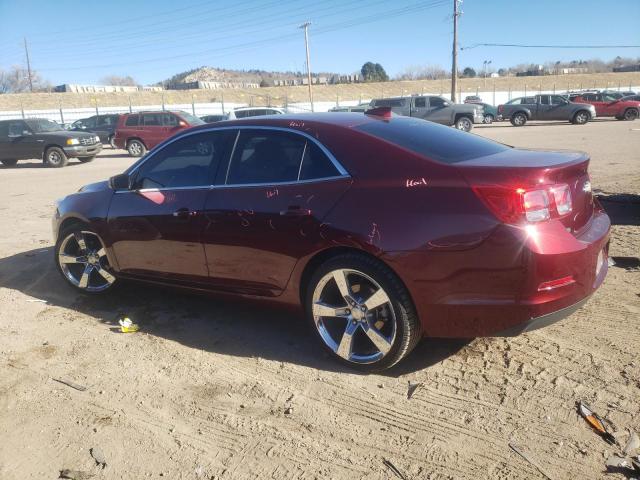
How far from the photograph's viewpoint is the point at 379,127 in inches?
145

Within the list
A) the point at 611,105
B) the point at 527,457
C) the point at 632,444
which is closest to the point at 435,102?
the point at 611,105

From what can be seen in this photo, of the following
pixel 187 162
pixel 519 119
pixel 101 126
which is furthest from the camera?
pixel 519 119

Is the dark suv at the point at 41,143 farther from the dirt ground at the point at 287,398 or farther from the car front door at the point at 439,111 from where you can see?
the car front door at the point at 439,111

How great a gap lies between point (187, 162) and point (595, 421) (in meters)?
3.26

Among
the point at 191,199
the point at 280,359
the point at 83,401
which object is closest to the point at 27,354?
the point at 83,401

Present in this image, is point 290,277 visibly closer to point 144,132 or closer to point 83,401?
point 83,401

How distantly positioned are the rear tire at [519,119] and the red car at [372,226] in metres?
30.1

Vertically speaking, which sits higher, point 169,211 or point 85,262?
point 169,211

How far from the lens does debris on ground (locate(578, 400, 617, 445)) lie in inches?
103

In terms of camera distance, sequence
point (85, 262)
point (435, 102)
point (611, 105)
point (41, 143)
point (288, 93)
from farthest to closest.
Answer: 1. point (288, 93)
2. point (611, 105)
3. point (435, 102)
4. point (41, 143)
5. point (85, 262)

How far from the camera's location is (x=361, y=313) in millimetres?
3328

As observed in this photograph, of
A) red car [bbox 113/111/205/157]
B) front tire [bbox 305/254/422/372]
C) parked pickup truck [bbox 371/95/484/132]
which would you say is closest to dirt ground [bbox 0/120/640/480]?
front tire [bbox 305/254/422/372]

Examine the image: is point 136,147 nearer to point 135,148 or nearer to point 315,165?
point 135,148

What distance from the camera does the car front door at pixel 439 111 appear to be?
88.7 ft
